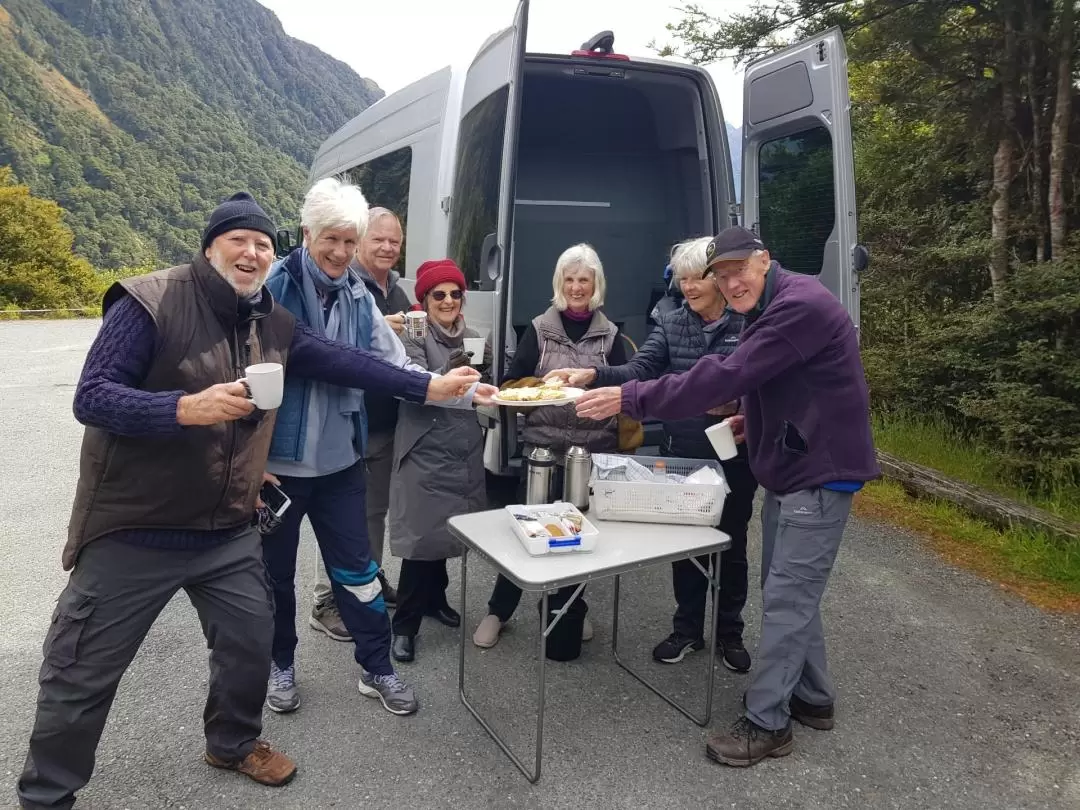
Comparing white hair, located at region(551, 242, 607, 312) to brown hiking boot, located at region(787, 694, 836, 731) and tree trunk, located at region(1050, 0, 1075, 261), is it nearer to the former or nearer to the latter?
brown hiking boot, located at region(787, 694, 836, 731)

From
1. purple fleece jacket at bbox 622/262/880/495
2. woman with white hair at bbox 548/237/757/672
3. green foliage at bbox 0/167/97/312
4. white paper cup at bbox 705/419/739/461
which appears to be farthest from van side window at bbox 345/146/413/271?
green foliage at bbox 0/167/97/312

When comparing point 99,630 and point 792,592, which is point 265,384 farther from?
point 792,592

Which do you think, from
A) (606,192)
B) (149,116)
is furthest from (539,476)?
(149,116)

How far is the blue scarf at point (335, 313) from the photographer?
95.4 inches

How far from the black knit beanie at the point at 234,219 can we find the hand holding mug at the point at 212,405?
17.6 inches

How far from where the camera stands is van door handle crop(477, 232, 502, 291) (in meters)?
3.29

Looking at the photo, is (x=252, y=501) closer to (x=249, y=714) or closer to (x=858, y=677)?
(x=249, y=714)

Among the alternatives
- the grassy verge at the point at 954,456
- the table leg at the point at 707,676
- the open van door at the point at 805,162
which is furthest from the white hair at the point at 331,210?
the grassy verge at the point at 954,456

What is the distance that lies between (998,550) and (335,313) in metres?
3.66

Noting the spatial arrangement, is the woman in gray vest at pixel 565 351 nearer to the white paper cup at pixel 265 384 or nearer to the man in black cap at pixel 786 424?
the man in black cap at pixel 786 424

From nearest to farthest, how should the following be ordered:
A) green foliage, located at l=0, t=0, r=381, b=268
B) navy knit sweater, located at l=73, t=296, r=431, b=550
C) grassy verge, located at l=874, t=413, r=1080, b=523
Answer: navy knit sweater, located at l=73, t=296, r=431, b=550, grassy verge, located at l=874, t=413, r=1080, b=523, green foliage, located at l=0, t=0, r=381, b=268

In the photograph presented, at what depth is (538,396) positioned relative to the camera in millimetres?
2633

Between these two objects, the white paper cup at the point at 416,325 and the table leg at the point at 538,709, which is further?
the white paper cup at the point at 416,325

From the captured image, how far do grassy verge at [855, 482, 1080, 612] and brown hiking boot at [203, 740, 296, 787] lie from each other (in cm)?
332
